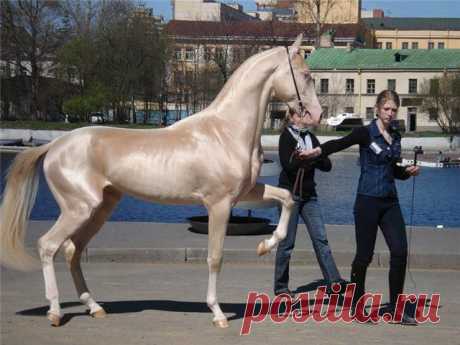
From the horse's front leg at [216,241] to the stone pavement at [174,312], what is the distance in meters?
0.14

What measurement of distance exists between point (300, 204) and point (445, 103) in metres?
66.6

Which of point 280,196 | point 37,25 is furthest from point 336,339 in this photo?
point 37,25

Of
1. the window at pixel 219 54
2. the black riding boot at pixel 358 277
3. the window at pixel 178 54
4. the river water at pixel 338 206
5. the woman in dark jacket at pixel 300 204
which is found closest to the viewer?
the black riding boot at pixel 358 277

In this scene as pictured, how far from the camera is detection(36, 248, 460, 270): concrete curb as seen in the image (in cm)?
1191

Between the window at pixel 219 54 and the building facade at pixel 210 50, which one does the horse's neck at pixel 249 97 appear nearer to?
the building facade at pixel 210 50

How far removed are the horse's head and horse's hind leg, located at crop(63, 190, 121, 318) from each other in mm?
1903

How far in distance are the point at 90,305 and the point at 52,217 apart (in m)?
13.3

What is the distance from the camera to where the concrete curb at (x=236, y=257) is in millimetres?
11914

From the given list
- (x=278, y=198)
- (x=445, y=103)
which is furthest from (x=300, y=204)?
(x=445, y=103)

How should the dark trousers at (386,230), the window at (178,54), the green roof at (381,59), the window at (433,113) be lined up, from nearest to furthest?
the dark trousers at (386,230) < the window at (433,113) < the window at (178,54) < the green roof at (381,59)

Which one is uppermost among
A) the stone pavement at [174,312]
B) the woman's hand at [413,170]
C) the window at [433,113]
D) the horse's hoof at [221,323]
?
the woman's hand at [413,170]

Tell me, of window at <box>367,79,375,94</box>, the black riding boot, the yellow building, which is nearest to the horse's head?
the black riding boot

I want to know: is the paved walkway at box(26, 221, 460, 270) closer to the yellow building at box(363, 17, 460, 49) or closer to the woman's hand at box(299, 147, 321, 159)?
the woman's hand at box(299, 147, 321, 159)

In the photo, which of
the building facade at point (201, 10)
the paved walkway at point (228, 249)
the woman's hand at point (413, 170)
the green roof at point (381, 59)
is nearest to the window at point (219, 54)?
the green roof at point (381, 59)
